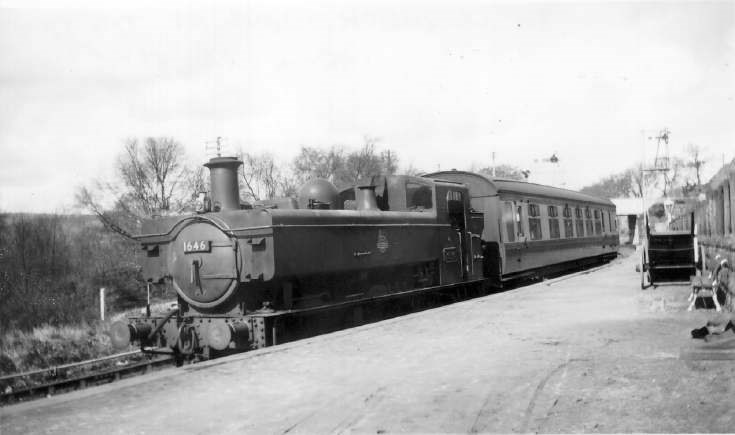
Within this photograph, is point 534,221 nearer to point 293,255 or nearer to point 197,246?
point 293,255

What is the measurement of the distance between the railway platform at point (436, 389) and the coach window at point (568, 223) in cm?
1155

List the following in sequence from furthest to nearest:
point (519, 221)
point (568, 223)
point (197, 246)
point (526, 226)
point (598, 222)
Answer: point (598, 222), point (568, 223), point (526, 226), point (519, 221), point (197, 246)

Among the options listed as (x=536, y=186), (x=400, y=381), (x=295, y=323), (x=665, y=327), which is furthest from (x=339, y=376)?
(x=536, y=186)

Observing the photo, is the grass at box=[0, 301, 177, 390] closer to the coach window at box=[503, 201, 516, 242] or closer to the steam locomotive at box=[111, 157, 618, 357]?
the steam locomotive at box=[111, 157, 618, 357]

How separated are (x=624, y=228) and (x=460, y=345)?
70.5m

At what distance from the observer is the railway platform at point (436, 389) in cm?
437

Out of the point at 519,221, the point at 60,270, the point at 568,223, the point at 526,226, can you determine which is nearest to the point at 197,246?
the point at 519,221

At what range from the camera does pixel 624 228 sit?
71875 millimetres

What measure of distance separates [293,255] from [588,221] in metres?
16.7

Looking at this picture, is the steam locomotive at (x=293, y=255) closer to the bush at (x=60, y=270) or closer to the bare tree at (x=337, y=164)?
the bush at (x=60, y=270)

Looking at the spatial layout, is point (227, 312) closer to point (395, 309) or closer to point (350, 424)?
point (395, 309)

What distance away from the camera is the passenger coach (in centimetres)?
1452

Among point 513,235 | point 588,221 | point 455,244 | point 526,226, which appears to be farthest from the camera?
point 588,221

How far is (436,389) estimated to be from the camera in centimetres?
523
